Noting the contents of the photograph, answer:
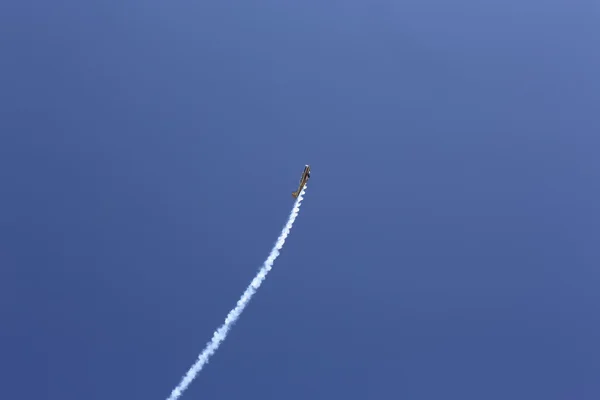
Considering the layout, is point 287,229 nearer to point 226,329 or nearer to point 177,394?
point 226,329

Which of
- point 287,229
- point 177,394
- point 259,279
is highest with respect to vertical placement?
point 287,229

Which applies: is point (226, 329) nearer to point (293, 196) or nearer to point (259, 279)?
point (259, 279)

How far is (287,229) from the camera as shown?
77.2 m

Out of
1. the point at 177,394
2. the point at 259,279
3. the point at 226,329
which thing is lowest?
the point at 177,394

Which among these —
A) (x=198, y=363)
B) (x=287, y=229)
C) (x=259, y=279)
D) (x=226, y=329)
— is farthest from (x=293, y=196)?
(x=198, y=363)

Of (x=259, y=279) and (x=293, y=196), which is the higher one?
(x=293, y=196)

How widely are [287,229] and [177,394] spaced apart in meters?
23.7

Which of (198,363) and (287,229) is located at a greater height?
(287,229)

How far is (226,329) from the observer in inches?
2990

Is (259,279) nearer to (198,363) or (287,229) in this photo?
(287,229)

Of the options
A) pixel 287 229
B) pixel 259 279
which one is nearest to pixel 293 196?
pixel 287 229

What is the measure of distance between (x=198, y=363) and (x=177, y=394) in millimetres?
4274

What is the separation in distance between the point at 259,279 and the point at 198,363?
12.5 metres

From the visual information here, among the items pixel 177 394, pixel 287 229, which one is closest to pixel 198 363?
pixel 177 394
